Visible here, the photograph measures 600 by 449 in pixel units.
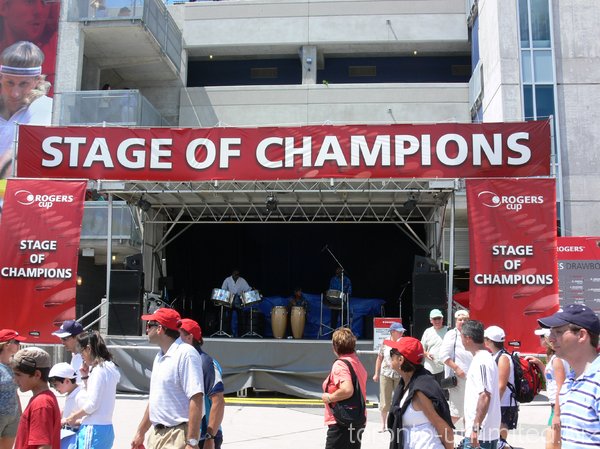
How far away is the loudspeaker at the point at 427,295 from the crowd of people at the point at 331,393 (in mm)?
5946

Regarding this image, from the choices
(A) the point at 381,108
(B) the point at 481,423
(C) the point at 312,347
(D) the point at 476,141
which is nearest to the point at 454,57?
(A) the point at 381,108

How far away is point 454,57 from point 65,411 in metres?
21.5

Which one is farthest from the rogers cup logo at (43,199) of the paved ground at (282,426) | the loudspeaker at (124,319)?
the paved ground at (282,426)

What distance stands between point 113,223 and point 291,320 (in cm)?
533

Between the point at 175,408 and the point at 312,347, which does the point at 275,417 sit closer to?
the point at 312,347

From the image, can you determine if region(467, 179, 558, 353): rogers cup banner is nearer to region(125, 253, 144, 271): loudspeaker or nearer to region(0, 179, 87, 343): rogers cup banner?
region(125, 253, 144, 271): loudspeaker

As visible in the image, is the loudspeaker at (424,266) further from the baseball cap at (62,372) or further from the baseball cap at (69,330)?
the baseball cap at (62,372)

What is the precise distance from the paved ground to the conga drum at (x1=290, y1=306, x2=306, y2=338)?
426 cm

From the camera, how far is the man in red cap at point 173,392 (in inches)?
156

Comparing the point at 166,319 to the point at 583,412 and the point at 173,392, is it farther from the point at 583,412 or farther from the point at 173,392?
the point at 583,412

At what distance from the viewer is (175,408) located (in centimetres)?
404

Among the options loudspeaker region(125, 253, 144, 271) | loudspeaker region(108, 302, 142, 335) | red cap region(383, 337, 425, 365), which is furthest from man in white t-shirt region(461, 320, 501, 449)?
loudspeaker region(125, 253, 144, 271)

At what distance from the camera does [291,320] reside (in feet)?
50.2

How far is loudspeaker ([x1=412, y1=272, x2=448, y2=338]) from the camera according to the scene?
11.8 m
